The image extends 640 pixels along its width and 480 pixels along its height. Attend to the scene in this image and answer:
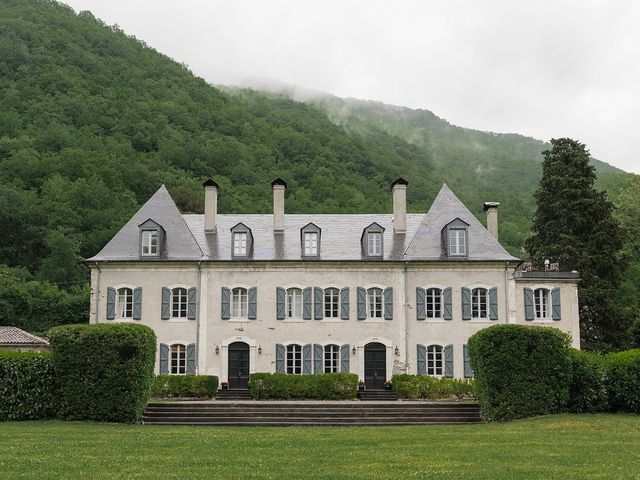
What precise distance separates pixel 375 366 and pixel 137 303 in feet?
32.7

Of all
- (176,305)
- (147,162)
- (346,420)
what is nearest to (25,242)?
(147,162)

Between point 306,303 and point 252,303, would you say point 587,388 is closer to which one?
point 306,303

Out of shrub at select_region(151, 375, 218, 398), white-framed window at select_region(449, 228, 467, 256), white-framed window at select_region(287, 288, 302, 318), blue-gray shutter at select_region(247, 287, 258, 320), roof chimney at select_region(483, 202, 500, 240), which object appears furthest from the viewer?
roof chimney at select_region(483, 202, 500, 240)

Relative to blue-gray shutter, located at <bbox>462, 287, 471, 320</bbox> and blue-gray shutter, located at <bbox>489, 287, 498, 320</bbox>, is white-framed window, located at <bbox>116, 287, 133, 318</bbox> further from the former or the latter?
blue-gray shutter, located at <bbox>489, 287, 498, 320</bbox>

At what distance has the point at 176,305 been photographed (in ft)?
98.5

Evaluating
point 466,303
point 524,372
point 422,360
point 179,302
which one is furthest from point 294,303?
point 524,372

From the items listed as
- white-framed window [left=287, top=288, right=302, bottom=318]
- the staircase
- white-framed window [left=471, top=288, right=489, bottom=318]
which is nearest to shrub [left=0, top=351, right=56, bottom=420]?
the staircase

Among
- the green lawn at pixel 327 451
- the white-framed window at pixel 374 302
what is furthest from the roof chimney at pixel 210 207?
the green lawn at pixel 327 451

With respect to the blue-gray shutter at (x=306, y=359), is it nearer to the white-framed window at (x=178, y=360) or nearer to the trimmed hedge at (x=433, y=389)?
the trimmed hedge at (x=433, y=389)

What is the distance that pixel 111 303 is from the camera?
29844mm

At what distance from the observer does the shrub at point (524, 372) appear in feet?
65.9

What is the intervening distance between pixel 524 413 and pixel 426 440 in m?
5.65

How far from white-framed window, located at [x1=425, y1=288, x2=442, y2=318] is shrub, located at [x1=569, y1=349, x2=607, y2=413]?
31.2 ft

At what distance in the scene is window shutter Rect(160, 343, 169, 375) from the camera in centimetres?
2933
